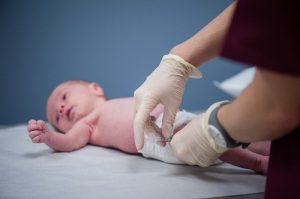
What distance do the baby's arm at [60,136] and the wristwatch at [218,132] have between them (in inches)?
24.8

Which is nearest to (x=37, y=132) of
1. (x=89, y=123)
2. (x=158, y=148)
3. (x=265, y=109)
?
(x=89, y=123)

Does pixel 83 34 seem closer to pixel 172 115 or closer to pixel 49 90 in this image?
pixel 49 90

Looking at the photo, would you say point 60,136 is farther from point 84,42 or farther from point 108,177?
point 84,42

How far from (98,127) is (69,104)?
186 millimetres

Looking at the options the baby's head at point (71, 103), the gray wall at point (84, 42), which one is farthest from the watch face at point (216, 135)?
the gray wall at point (84, 42)

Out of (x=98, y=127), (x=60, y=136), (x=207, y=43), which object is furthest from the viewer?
(x=98, y=127)

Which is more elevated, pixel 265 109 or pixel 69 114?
pixel 265 109

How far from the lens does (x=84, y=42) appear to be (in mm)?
1716

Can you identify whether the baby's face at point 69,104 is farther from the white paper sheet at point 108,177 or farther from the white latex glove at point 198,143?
the white latex glove at point 198,143

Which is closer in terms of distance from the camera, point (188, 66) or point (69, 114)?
point (188, 66)

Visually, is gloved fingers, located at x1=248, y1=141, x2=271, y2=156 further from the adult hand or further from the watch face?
the watch face

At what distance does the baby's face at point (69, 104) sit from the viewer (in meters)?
1.41

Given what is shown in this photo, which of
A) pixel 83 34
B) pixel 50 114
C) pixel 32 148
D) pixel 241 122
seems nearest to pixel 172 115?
pixel 241 122

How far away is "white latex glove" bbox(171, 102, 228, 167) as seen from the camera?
30.4 inches
